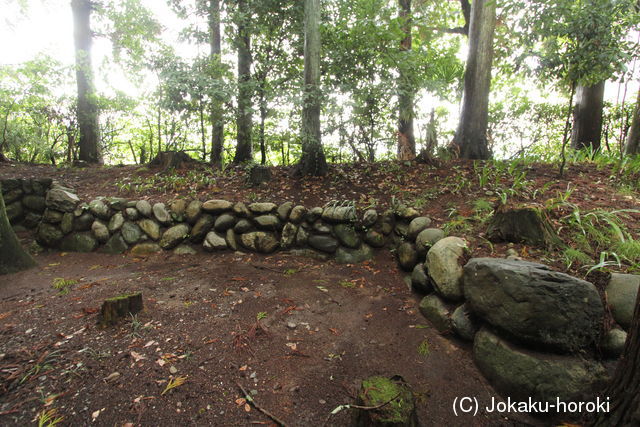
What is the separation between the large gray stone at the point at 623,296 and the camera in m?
1.66

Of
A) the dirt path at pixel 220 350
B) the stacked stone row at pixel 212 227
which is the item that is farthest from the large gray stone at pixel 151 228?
the dirt path at pixel 220 350

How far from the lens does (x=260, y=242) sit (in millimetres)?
3834

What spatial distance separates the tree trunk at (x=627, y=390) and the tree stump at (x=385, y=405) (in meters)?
0.79

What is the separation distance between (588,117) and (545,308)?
588 centimetres

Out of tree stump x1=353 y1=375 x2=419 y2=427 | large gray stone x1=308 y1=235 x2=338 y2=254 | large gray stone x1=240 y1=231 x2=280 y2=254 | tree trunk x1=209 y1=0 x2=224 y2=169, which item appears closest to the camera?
tree stump x1=353 y1=375 x2=419 y2=427

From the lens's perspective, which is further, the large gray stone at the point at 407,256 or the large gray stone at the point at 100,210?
the large gray stone at the point at 100,210

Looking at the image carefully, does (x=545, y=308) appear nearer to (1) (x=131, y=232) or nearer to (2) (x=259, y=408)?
(2) (x=259, y=408)

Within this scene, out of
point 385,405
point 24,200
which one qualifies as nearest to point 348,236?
point 385,405

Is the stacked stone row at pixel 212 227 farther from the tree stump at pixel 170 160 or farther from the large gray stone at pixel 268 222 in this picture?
the tree stump at pixel 170 160

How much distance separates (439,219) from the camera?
3252 mm

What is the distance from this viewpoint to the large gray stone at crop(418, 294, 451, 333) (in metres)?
2.28

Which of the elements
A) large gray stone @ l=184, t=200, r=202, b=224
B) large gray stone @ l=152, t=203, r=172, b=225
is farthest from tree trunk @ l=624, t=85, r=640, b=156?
large gray stone @ l=152, t=203, r=172, b=225

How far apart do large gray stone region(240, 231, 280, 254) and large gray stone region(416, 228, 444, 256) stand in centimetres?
189

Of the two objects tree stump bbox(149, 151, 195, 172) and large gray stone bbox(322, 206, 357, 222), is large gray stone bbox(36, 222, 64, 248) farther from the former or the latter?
large gray stone bbox(322, 206, 357, 222)
